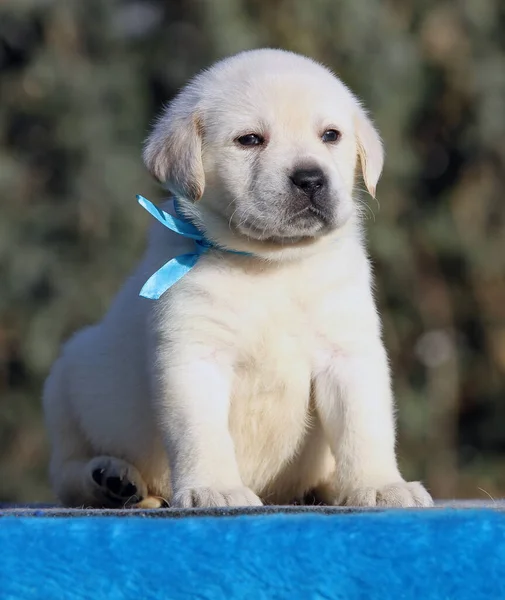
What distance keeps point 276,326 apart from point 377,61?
6234 millimetres

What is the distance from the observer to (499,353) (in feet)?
33.7

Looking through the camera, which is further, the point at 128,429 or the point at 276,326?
the point at 128,429

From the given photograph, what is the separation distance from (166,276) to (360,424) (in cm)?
81

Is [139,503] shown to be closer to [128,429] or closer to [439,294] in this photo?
[128,429]

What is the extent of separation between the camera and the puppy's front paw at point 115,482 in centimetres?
393

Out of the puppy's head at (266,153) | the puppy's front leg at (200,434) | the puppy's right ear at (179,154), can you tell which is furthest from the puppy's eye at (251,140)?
the puppy's front leg at (200,434)

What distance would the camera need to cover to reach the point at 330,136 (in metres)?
3.81

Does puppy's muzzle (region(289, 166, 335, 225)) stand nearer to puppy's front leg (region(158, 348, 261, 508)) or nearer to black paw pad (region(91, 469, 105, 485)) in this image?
puppy's front leg (region(158, 348, 261, 508))

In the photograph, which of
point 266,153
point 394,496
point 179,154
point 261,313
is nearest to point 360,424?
point 394,496

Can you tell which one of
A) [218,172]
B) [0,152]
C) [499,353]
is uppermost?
[218,172]

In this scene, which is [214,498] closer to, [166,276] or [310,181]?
[166,276]

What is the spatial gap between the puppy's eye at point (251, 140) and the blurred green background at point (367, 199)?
5598 mm

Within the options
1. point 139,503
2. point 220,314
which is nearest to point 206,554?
point 220,314

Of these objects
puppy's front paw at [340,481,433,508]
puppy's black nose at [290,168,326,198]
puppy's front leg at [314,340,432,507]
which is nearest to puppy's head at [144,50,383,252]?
puppy's black nose at [290,168,326,198]
